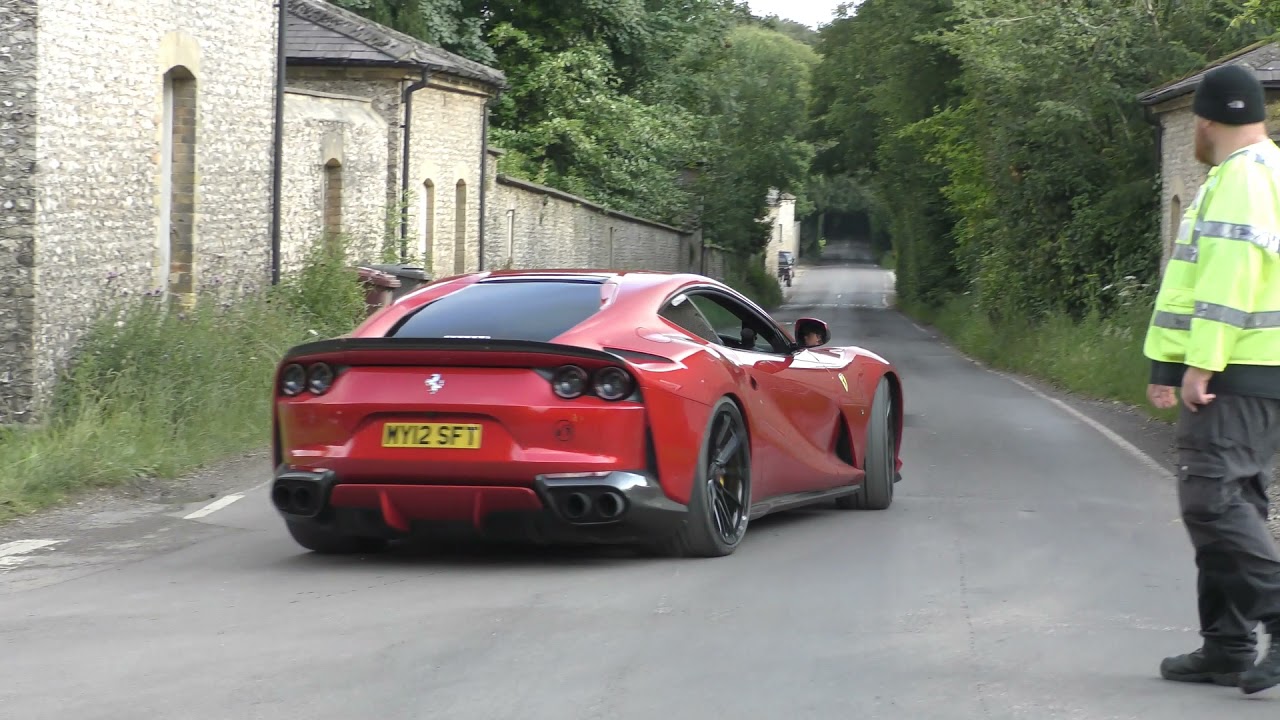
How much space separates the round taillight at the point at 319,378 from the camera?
7230 millimetres

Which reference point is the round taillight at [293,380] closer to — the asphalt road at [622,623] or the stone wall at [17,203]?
the asphalt road at [622,623]

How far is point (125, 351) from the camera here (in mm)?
13211

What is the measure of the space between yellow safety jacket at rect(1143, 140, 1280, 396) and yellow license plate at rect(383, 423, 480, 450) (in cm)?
296

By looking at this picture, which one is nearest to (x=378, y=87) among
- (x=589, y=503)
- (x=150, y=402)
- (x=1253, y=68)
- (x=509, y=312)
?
(x=1253, y=68)

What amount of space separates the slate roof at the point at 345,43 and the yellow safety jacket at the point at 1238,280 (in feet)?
69.7

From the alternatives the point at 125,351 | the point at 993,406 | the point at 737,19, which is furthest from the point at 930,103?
the point at 125,351

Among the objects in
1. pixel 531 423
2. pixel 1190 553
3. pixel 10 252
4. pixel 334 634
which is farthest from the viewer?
pixel 10 252

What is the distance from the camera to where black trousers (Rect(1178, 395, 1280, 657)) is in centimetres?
497

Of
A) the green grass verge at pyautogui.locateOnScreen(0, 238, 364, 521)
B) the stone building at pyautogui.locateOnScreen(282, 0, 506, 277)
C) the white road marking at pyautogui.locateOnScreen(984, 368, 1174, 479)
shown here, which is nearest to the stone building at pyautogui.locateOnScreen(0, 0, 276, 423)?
the green grass verge at pyautogui.locateOnScreen(0, 238, 364, 521)

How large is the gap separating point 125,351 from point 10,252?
125 cm

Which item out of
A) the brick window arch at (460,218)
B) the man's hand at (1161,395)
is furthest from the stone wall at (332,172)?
the man's hand at (1161,395)

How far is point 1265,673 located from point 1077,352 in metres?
20.4

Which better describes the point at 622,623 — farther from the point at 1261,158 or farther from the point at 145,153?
the point at 145,153

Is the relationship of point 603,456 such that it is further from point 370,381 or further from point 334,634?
point 334,634
